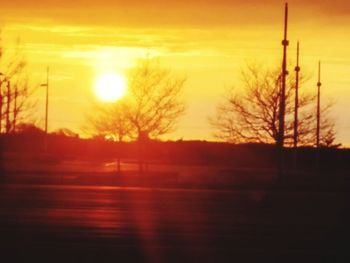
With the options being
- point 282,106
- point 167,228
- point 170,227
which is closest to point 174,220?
point 170,227

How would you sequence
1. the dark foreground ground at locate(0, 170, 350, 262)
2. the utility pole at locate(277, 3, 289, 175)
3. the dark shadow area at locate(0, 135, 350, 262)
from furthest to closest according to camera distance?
the utility pole at locate(277, 3, 289, 175) < the dark shadow area at locate(0, 135, 350, 262) < the dark foreground ground at locate(0, 170, 350, 262)

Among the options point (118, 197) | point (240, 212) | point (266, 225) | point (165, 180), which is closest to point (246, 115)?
point (165, 180)

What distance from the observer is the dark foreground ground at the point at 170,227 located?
51.3 feet

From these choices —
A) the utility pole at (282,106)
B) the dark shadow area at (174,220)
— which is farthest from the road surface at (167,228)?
the utility pole at (282,106)

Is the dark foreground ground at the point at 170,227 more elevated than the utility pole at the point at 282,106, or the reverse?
the utility pole at the point at 282,106

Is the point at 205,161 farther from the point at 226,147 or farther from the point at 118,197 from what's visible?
the point at 118,197

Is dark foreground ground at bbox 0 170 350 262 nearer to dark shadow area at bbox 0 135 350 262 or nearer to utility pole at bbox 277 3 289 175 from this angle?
dark shadow area at bbox 0 135 350 262

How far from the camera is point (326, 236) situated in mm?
19062

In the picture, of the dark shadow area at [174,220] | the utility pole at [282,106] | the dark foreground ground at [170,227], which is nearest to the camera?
the dark foreground ground at [170,227]

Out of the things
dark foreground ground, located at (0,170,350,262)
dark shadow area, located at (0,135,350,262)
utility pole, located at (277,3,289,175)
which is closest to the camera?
dark foreground ground, located at (0,170,350,262)

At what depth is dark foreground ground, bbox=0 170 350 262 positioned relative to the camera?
15.6 meters

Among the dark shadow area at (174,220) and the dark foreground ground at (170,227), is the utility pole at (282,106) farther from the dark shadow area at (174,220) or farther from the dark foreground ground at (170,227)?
the dark foreground ground at (170,227)

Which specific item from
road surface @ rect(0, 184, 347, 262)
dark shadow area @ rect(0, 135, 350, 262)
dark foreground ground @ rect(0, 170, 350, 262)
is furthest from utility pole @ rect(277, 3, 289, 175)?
road surface @ rect(0, 184, 347, 262)

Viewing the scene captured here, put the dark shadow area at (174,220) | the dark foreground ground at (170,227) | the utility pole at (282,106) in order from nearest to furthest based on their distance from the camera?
the dark foreground ground at (170,227), the dark shadow area at (174,220), the utility pole at (282,106)
